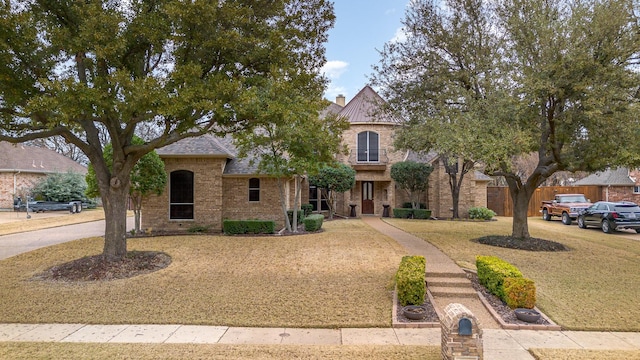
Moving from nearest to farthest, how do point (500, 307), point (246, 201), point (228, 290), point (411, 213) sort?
point (500, 307) → point (228, 290) → point (246, 201) → point (411, 213)

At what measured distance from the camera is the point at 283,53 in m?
9.62

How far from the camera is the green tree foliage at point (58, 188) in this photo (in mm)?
30047

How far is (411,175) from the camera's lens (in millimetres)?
22750

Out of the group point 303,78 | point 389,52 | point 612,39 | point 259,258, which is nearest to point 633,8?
point 612,39

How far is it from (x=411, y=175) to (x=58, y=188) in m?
27.7

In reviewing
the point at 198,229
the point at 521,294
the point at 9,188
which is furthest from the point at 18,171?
the point at 521,294

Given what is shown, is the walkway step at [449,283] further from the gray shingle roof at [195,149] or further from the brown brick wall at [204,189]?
the gray shingle roof at [195,149]

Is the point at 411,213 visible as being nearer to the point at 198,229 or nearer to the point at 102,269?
the point at 198,229

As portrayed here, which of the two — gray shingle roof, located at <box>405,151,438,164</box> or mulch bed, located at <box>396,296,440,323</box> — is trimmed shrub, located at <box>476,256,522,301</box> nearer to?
mulch bed, located at <box>396,296,440,323</box>

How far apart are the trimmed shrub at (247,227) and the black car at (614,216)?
52.5ft

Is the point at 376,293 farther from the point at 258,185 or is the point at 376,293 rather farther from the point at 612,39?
the point at 258,185

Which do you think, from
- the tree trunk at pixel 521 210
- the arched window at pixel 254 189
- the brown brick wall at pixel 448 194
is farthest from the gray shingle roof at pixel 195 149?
the brown brick wall at pixel 448 194

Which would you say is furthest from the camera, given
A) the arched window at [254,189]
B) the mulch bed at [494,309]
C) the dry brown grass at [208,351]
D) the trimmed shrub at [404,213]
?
the trimmed shrub at [404,213]

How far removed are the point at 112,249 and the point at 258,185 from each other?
26.2 feet
